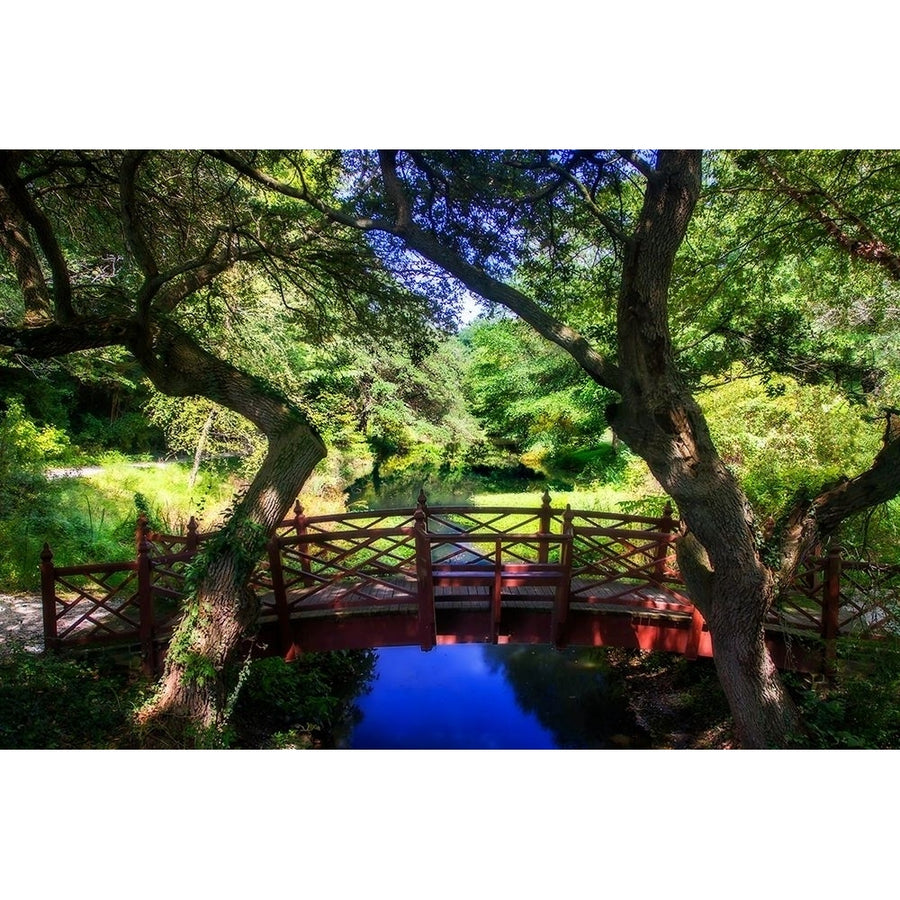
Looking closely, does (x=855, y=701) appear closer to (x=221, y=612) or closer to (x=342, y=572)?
(x=342, y=572)

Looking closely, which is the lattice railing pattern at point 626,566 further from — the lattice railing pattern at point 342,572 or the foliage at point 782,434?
the lattice railing pattern at point 342,572

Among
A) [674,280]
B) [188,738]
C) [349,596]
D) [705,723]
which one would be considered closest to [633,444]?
[674,280]

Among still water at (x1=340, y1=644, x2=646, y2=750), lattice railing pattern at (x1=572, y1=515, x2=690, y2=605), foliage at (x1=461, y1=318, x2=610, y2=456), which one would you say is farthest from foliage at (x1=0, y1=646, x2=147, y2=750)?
foliage at (x1=461, y1=318, x2=610, y2=456)

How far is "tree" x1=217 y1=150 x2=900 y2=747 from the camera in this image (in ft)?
7.77

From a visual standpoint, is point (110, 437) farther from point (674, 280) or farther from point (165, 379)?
point (674, 280)

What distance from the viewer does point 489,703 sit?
3.28m

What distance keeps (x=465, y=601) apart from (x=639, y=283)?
220cm

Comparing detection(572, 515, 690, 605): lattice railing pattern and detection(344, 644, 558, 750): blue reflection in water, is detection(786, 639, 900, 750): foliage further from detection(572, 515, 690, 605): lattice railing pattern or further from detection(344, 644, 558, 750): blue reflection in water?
detection(344, 644, 558, 750): blue reflection in water

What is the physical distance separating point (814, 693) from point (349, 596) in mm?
2730

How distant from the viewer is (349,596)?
3340 millimetres

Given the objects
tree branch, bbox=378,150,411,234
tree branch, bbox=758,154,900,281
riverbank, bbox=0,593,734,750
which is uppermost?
tree branch, bbox=378,150,411,234

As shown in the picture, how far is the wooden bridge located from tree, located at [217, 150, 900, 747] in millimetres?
627

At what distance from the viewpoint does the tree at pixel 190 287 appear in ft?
8.39

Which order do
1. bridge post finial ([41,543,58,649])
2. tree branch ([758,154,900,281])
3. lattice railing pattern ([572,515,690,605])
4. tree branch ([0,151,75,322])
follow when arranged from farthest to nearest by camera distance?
lattice railing pattern ([572,515,690,605]) → bridge post finial ([41,543,58,649]) → tree branch ([758,154,900,281]) → tree branch ([0,151,75,322])
